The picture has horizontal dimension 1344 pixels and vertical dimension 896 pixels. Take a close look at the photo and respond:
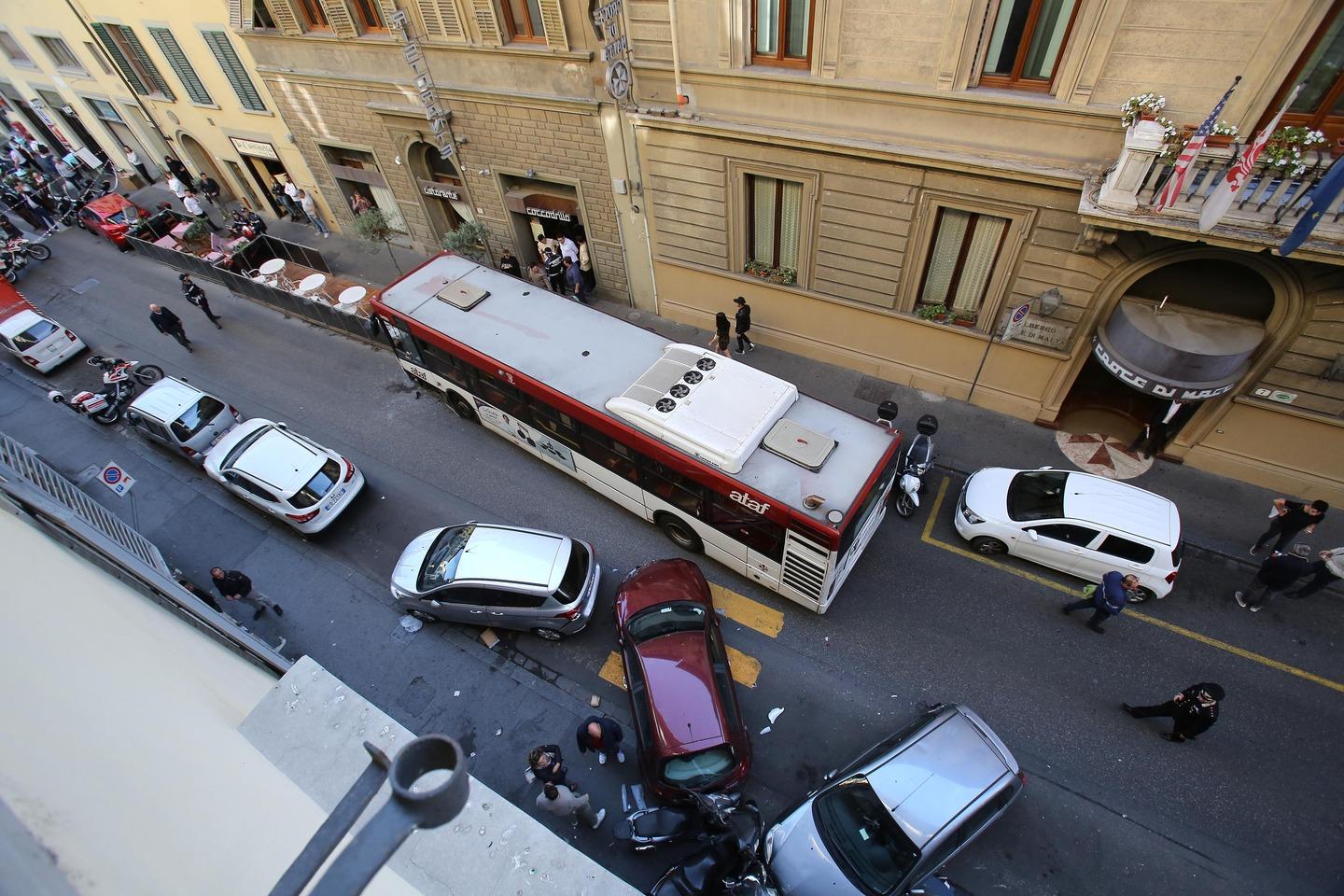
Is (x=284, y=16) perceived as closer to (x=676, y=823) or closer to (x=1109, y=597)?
(x=676, y=823)

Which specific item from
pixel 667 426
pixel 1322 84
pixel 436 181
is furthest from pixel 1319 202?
pixel 436 181

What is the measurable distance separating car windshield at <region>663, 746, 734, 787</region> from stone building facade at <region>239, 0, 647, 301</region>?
12.0 metres

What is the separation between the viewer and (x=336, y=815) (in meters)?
1.54

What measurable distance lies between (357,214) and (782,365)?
49.8 feet

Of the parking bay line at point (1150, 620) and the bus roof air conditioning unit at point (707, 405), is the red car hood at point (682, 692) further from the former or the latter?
the parking bay line at point (1150, 620)

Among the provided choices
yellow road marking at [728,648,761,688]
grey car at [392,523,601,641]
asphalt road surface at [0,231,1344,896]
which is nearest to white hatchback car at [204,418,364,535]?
asphalt road surface at [0,231,1344,896]

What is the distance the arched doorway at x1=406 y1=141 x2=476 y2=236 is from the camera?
17.9m

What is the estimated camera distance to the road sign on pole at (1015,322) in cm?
1141

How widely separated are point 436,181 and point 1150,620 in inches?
797

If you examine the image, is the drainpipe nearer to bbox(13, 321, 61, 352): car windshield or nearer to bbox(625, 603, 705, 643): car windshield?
bbox(625, 603, 705, 643): car windshield

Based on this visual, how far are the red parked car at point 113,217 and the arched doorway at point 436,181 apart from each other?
38.2 feet

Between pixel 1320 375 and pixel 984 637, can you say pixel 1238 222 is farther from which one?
pixel 984 637

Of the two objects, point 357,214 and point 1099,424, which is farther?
point 357,214

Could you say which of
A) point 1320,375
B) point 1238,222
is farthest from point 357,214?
point 1320,375
